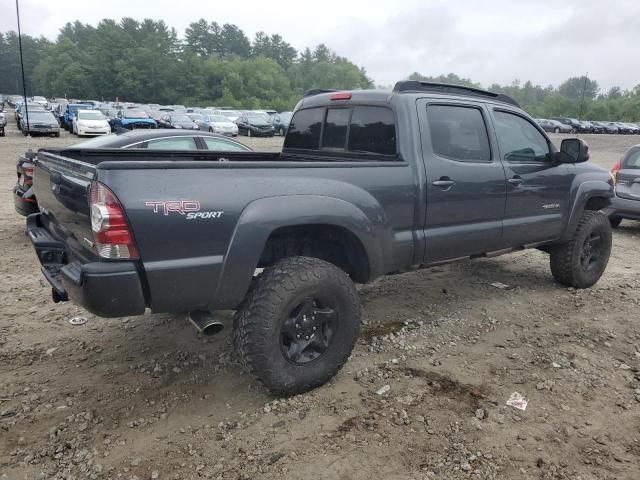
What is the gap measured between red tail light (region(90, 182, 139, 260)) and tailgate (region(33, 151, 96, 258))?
0.11 m

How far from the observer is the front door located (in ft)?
14.3

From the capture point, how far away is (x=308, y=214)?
302cm

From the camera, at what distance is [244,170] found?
284cm

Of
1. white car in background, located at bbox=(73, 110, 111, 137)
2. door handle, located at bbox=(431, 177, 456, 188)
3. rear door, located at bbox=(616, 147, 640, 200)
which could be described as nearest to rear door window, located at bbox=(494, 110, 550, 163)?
door handle, located at bbox=(431, 177, 456, 188)

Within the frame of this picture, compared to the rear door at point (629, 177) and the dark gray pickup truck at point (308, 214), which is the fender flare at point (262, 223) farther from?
the rear door at point (629, 177)

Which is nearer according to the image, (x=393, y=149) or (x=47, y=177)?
(x=47, y=177)

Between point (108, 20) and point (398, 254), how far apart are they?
106459mm

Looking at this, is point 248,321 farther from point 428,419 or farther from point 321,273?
point 428,419

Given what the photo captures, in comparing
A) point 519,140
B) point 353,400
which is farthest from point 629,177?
point 353,400

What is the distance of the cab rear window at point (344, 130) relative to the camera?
382cm

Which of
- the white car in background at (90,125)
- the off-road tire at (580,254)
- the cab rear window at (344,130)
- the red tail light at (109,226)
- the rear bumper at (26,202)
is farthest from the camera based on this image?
the white car in background at (90,125)

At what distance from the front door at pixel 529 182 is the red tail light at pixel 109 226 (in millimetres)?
3085

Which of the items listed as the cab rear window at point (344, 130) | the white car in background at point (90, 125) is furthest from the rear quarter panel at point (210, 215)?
the white car in background at point (90, 125)

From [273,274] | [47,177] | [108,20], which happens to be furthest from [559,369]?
[108,20]
